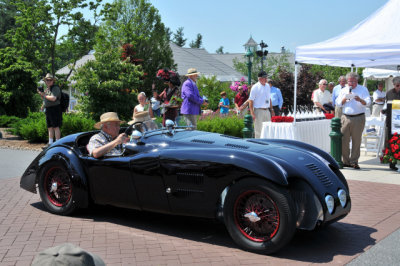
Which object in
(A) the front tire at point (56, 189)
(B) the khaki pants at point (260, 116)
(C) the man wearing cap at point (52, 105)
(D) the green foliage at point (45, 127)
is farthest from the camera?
(D) the green foliage at point (45, 127)

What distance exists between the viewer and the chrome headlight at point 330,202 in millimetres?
4523

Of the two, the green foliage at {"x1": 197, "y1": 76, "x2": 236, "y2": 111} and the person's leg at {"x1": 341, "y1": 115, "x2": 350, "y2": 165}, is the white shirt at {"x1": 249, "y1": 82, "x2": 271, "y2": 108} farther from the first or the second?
the green foliage at {"x1": 197, "y1": 76, "x2": 236, "y2": 111}

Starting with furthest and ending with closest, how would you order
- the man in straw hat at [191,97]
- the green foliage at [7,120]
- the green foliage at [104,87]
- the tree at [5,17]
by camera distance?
the tree at [5,17], the green foliage at [7,120], the green foliage at [104,87], the man in straw hat at [191,97]

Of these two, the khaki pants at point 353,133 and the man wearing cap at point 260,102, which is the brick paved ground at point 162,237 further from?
the man wearing cap at point 260,102

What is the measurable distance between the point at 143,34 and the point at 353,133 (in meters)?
24.5

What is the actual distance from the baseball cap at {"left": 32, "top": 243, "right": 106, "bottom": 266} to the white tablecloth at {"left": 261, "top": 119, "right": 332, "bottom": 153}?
29.6ft

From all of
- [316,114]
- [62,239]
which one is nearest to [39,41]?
[316,114]

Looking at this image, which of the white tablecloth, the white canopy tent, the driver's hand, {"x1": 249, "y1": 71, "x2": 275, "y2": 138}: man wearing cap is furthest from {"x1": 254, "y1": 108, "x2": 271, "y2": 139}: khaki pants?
the driver's hand

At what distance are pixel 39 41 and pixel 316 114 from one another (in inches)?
615

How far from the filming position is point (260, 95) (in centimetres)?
1081

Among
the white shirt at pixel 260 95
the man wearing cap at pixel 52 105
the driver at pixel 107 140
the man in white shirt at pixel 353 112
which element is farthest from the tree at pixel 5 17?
the driver at pixel 107 140

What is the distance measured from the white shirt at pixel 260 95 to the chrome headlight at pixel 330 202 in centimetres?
635

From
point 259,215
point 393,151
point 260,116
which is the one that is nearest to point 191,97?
point 260,116

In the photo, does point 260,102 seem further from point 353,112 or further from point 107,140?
point 107,140
